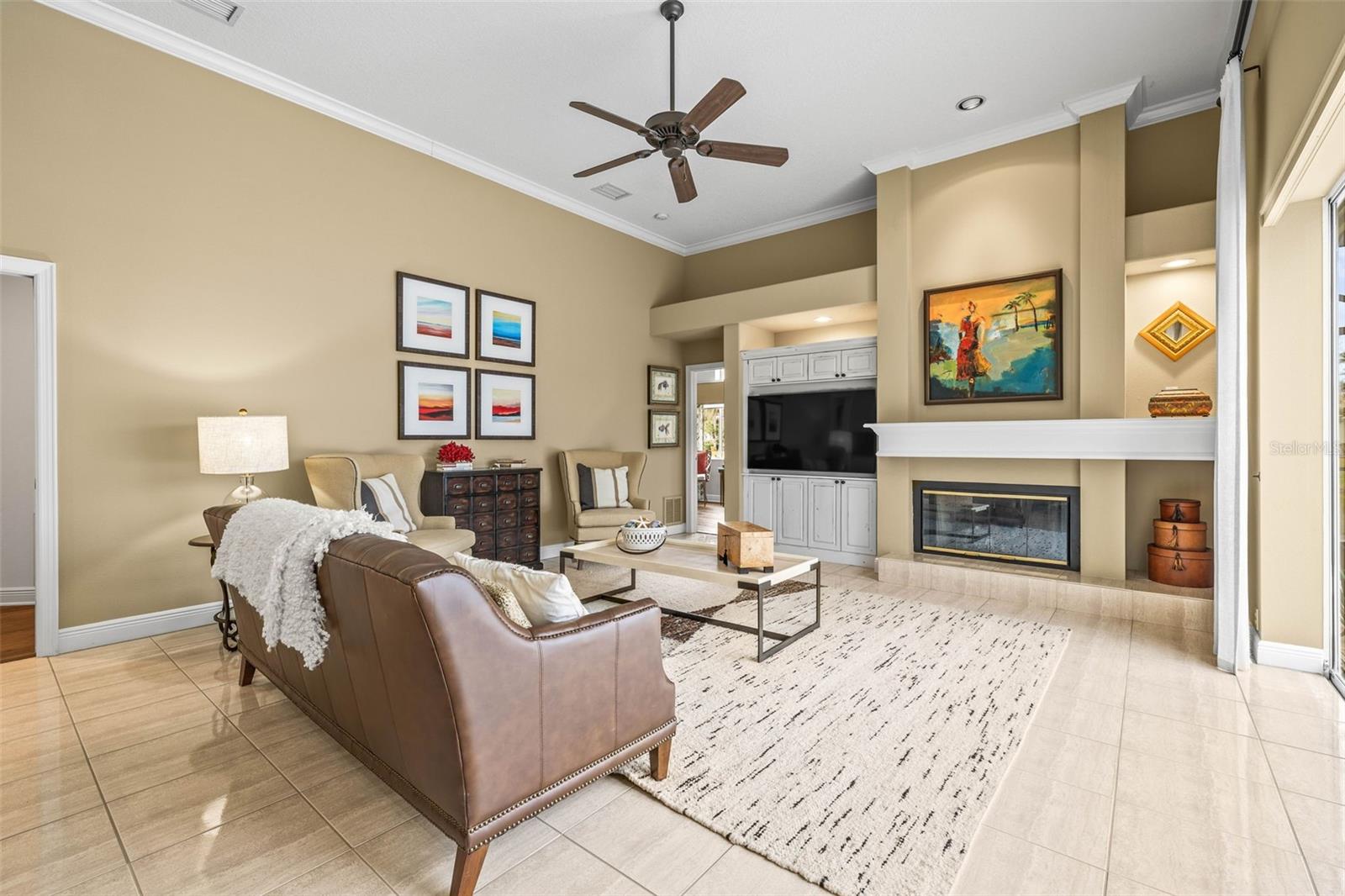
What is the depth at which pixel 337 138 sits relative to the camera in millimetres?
4418

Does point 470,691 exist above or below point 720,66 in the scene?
below

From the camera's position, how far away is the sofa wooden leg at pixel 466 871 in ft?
4.85

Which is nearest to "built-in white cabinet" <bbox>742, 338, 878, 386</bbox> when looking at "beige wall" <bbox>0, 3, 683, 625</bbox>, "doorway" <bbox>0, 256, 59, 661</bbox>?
"beige wall" <bbox>0, 3, 683, 625</bbox>

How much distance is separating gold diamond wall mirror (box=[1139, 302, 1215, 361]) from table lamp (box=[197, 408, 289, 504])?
583cm

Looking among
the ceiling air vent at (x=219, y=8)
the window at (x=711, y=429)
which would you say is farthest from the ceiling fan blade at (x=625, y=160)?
the window at (x=711, y=429)

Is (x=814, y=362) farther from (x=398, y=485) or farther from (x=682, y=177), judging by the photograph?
(x=398, y=485)

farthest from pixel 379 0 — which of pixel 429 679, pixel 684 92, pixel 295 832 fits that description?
pixel 295 832

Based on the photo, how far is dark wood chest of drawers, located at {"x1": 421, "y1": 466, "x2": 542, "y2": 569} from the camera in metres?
4.69

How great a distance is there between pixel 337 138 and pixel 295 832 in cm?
444

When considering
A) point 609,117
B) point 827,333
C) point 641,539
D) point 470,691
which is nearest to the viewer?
point 470,691

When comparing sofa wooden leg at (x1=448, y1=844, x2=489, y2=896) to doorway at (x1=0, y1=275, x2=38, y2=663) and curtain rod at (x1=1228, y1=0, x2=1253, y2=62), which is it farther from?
curtain rod at (x1=1228, y1=0, x2=1253, y2=62)

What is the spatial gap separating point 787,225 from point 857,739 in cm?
555

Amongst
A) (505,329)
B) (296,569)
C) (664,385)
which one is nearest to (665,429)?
(664,385)

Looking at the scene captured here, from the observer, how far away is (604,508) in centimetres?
575
